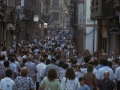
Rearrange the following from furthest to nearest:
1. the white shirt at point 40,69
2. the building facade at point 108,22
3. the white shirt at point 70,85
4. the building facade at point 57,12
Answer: the building facade at point 57,12 < the building facade at point 108,22 < the white shirt at point 40,69 < the white shirt at point 70,85

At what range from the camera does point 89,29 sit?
46.9 metres

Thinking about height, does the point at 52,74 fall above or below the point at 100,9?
below

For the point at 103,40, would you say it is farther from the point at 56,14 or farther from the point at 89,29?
the point at 56,14

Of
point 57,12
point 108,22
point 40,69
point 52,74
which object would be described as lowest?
point 40,69

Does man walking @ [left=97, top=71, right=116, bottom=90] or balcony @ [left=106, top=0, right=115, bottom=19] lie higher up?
balcony @ [left=106, top=0, right=115, bottom=19]

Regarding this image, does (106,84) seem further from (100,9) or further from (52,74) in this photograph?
(100,9)

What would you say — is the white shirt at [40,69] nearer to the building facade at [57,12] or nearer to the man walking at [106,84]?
the man walking at [106,84]

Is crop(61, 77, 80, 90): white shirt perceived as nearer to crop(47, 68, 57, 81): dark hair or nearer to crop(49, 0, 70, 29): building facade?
crop(47, 68, 57, 81): dark hair

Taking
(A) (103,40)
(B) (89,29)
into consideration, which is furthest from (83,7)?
(A) (103,40)

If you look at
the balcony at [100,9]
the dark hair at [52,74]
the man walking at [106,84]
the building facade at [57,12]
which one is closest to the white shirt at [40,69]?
the man walking at [106,84]

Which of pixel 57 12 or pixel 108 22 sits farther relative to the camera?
pixel 57 12

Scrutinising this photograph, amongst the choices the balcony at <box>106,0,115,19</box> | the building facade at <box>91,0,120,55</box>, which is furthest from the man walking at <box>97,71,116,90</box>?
the balcony at <box>106,0,115,19</box>

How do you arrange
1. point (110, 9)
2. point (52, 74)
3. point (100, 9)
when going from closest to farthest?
point (52, 74) → point (110, 9) → point (100, 9)

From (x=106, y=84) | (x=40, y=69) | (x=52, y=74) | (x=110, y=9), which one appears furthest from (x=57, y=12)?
(x=52, y=74)
